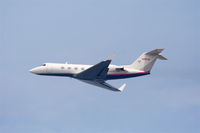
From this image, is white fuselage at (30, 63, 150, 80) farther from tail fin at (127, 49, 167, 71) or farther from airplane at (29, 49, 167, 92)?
tail fin at (127, 49, 167, 71)

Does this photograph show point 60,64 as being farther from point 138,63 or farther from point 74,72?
point 138,63

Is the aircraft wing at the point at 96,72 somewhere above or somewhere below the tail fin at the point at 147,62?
below

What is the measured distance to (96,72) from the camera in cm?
9981

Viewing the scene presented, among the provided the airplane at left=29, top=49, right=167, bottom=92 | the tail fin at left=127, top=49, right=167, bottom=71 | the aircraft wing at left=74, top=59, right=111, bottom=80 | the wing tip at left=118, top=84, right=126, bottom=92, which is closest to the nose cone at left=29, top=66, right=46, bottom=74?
the airplane at left=29, top=49, right=167, bottom=92

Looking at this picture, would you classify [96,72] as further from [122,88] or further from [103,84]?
[122,88]

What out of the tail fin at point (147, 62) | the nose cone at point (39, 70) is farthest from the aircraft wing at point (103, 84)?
the nose cone at point (39, 70)

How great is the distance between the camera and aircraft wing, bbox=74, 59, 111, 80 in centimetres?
9770

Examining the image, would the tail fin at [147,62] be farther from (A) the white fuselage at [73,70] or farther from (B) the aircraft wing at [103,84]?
(B) the aircraft wing at [103,84]

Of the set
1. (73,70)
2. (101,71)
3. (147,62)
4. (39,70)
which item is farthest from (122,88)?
(39,70)

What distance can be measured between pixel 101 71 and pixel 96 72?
90cm

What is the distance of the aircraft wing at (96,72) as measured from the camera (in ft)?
321

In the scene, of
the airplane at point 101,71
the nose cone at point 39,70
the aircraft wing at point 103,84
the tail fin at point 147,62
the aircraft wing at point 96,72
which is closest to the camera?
the aircraft wing at point 96,72

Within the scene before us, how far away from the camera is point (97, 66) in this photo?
98188 millimetres

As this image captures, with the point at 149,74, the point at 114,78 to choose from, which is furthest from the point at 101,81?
the point at 149,74
